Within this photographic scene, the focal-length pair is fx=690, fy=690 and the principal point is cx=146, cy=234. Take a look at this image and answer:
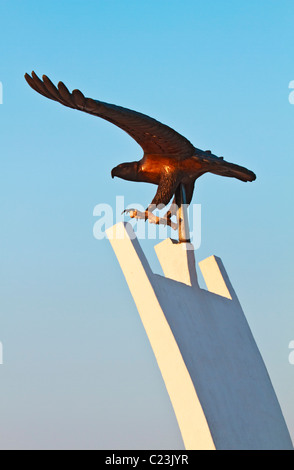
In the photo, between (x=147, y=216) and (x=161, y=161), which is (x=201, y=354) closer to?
(x=147, y=216)

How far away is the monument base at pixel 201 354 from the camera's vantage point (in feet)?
21.8

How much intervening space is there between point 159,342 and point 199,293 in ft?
4.46

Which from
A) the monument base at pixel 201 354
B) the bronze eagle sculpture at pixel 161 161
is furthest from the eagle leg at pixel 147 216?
the monument base at pixel 201 354

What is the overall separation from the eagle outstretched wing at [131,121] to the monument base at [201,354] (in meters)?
1.15

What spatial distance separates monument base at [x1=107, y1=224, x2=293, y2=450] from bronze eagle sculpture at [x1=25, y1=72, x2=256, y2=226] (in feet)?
2.40

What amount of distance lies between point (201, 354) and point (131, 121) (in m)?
2.64

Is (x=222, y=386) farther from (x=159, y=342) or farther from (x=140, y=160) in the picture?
(x=140, y=160)

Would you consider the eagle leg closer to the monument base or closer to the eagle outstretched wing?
the monument base

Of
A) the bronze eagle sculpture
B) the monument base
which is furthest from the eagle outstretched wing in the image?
the monument base

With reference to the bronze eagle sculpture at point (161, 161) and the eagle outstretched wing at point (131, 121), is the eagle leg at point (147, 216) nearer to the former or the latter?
the bronze eagle sculpture at point (161, 161)

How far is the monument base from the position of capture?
Result: 262 inches
